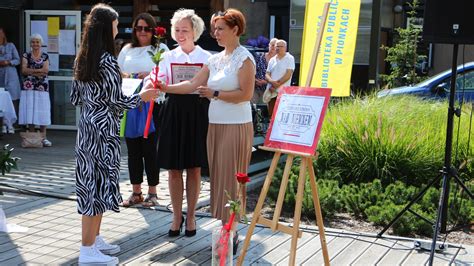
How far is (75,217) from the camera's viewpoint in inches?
245

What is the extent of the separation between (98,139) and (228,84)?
1.08 meters

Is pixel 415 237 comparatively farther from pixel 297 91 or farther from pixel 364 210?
pixel 297 91

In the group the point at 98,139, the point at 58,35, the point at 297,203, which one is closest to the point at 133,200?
the point at 98,139

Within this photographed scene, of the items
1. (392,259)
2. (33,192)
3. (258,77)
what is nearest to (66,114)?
(258,77)

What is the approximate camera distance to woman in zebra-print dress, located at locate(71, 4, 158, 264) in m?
4.52

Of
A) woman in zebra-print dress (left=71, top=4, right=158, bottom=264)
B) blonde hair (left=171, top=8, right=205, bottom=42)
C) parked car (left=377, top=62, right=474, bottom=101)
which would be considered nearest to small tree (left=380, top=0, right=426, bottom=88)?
parked car (left=377, top=62, right=474, bottom=101)

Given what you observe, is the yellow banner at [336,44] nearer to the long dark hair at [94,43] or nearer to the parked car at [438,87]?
the parked car at [438,87]

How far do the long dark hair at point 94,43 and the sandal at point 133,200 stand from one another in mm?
2340

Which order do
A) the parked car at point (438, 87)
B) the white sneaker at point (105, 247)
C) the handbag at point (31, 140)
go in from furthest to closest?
the parked car at point (438, 87) < the handbag at point (31, 140) < the white sneaker at point (105, 247)

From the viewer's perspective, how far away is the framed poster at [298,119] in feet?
14.1

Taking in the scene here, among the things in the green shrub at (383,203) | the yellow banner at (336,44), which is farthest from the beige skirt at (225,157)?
the yellow banner at (336,44)

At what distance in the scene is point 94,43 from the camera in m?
4.51

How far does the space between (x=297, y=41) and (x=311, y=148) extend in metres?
13.7

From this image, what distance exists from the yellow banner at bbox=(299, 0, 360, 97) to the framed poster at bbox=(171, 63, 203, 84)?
14.8ft
